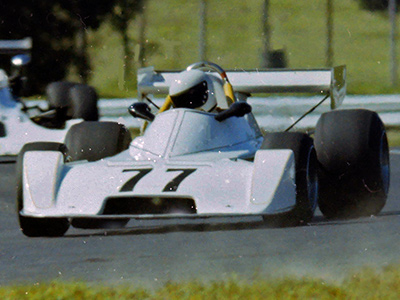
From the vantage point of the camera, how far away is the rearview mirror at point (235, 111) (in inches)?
381

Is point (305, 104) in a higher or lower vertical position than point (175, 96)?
lower

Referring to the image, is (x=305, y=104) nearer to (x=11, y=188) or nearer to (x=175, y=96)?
(x=11, y=188)

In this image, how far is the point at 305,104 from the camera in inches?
752

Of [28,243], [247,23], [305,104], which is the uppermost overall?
[28,243]

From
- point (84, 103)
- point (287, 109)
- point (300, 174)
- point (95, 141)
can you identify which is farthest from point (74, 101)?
point (300, 174)

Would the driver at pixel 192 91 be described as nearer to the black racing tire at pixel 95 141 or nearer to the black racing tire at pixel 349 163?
the black racing tire at pixel 95 141

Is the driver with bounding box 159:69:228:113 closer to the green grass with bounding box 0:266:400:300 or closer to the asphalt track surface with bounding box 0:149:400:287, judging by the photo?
the asphalt track surface with bounding box 0:149:400:287

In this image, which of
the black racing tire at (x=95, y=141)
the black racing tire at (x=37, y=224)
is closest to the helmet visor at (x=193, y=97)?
the black racing tire at (x=95, y=141)

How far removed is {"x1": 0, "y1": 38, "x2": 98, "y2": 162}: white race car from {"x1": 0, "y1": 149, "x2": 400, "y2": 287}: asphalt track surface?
19.4ft

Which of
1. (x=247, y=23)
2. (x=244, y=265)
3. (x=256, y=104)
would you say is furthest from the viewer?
(x=247, y=23)

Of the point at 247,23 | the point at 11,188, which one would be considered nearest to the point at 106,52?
the point at 247,23

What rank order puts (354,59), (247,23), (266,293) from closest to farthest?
(266,293), (354,59), (247,23)

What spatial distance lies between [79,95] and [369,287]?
9.86 metres

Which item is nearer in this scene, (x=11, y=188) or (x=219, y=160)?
(x=219, y=160)
